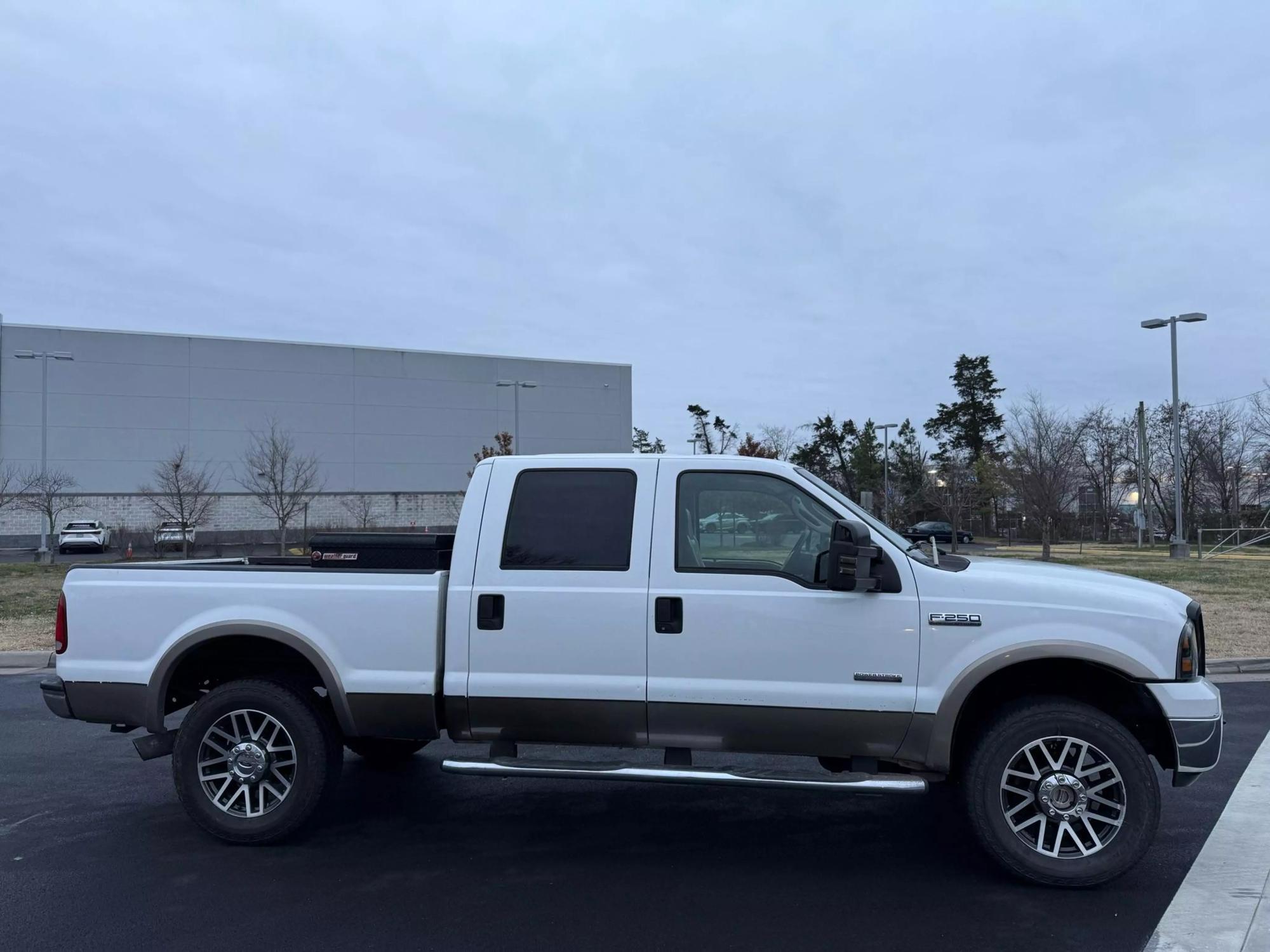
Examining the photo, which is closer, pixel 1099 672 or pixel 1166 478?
pixel 1099 672

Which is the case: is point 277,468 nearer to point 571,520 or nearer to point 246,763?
point 246,763

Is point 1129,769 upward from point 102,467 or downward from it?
downward

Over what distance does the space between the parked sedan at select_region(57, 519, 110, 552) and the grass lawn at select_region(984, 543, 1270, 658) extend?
34.5 m

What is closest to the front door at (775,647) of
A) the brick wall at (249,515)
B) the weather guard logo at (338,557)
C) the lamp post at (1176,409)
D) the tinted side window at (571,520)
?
the tinted side window at (571,520)

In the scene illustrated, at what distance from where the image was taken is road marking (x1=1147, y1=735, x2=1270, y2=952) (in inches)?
158

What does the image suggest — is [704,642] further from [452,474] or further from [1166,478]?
[1166,478]

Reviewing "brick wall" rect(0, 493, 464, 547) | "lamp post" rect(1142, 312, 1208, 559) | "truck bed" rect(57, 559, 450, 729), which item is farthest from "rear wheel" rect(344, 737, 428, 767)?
"brick wall" rect(0, 493, 464, 547)

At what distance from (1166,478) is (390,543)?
5829 centimetres

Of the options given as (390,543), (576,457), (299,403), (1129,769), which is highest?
(299,403)

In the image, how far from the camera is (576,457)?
5.38 m

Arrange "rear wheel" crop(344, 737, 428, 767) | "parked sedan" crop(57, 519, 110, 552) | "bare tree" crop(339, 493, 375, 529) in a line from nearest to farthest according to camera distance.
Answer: "rear wheel" crop(344, 737, 428, 767)
"parked sedan" crop(57, 519, 110, 552)
"bare tree" crop(339, 493, 375, 529)

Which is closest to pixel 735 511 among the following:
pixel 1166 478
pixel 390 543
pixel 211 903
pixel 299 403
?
pixel 390 543

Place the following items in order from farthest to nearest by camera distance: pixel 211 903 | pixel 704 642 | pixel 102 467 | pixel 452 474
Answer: pixel 452 474, pixel 102 467, pixel 704 642, pixel 211 903

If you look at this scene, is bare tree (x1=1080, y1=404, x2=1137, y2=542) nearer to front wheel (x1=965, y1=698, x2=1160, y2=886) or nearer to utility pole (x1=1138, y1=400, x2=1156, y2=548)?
utility pole (x1=1138, y1=400, x2=1156, y2=548)
